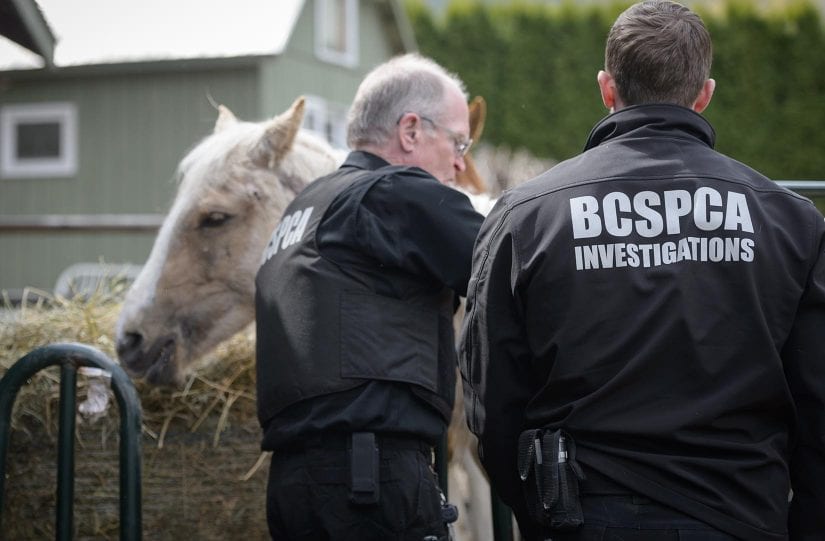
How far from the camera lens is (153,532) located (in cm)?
381

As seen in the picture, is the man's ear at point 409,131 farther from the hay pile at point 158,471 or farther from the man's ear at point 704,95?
the hay pile at point 158,471

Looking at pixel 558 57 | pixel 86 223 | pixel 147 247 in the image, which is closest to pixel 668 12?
pixel 86 223

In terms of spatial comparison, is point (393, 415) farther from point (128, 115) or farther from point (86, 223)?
point (128, 115)

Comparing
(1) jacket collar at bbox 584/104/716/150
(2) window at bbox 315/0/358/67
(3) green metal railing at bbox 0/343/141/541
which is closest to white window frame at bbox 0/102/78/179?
(2) window at bbox 315/0/358/67

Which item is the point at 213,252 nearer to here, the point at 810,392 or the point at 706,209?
the point at 706,209

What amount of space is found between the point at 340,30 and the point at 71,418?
796 inches

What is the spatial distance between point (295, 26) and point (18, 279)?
740 cm

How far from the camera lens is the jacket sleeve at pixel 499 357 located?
2.35 metres

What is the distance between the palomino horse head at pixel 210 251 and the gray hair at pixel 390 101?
762 mm

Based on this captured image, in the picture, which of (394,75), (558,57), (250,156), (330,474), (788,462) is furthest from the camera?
(558,57)

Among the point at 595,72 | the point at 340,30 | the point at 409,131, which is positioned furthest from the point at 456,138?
the point at 595,72

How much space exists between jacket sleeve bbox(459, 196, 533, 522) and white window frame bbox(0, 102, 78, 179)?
1868 cm

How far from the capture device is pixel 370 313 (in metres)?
2.85

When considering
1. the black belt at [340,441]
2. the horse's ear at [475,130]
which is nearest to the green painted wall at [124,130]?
the horse's ear at [475,130]
